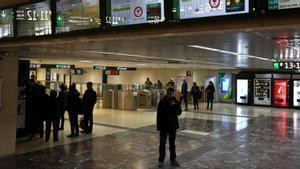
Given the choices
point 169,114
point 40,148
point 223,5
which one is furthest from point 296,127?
point 223,5

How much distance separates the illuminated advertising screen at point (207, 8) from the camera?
356cm

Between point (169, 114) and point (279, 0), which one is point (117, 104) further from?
point (279, 0)

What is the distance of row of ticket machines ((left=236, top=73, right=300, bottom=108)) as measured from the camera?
21109mm

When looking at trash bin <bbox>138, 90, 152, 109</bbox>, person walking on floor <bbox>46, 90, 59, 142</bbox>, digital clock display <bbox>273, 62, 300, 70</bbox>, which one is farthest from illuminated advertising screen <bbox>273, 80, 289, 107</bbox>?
person walking on floor <bbox>46, 90, 59, 142</bbox>

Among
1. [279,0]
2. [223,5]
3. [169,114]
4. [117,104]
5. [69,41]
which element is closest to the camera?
[279,0]

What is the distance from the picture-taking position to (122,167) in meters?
6.45

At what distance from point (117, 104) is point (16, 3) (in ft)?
38.6

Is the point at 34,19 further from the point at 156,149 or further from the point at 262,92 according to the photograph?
the point at 262,92

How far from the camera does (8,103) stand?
755cm

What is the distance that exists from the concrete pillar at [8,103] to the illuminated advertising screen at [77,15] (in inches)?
99.1

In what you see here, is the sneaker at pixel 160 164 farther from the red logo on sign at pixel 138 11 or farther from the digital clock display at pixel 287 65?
the digital clock display at pixel 287 65

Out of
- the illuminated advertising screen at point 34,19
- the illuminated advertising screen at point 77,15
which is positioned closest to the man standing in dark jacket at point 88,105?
the illuminated advertising screen at point 34,19

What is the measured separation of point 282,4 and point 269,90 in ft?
65.5

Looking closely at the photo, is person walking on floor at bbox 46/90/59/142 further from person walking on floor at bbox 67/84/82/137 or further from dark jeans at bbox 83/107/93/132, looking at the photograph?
dark jeans at bbox 83/107/93/132
